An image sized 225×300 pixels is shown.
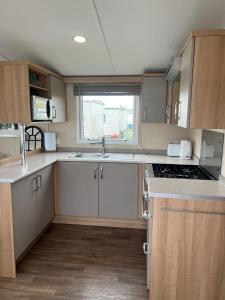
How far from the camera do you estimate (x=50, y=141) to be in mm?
3467

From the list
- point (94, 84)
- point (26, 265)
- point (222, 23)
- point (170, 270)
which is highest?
point (222, 23)

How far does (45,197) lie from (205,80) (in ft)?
7.19

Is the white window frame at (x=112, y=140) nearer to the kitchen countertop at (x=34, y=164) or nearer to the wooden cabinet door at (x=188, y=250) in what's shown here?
the kitchen countertop at (x=34, y=164)

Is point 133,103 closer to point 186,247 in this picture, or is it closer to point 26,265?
point 186,247

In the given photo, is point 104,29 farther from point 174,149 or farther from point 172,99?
point 174,149

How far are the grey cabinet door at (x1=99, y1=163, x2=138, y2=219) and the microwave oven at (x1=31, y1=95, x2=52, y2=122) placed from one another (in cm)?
94

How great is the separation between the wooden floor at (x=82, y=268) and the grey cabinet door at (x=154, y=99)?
5.17ft

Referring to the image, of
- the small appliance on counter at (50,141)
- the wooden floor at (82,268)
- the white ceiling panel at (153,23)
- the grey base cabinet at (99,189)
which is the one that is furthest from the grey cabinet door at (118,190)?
the white ceiling panel at (153,23)

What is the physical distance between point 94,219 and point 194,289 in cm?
167

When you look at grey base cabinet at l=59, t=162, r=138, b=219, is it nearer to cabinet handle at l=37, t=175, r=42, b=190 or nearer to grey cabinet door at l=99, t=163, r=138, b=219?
grey cabinet door at l=99, t=163, r=138, b=219

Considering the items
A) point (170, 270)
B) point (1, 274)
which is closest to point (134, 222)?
point (170, 270)

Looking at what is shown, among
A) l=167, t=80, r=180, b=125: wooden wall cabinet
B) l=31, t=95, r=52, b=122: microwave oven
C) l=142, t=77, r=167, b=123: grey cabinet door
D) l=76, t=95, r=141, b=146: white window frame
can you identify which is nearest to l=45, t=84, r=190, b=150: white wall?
l=76, t=95, r=141, b=146: white window frame

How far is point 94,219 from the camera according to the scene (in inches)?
121

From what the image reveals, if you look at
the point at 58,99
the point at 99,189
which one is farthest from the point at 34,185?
the point at 58,99
